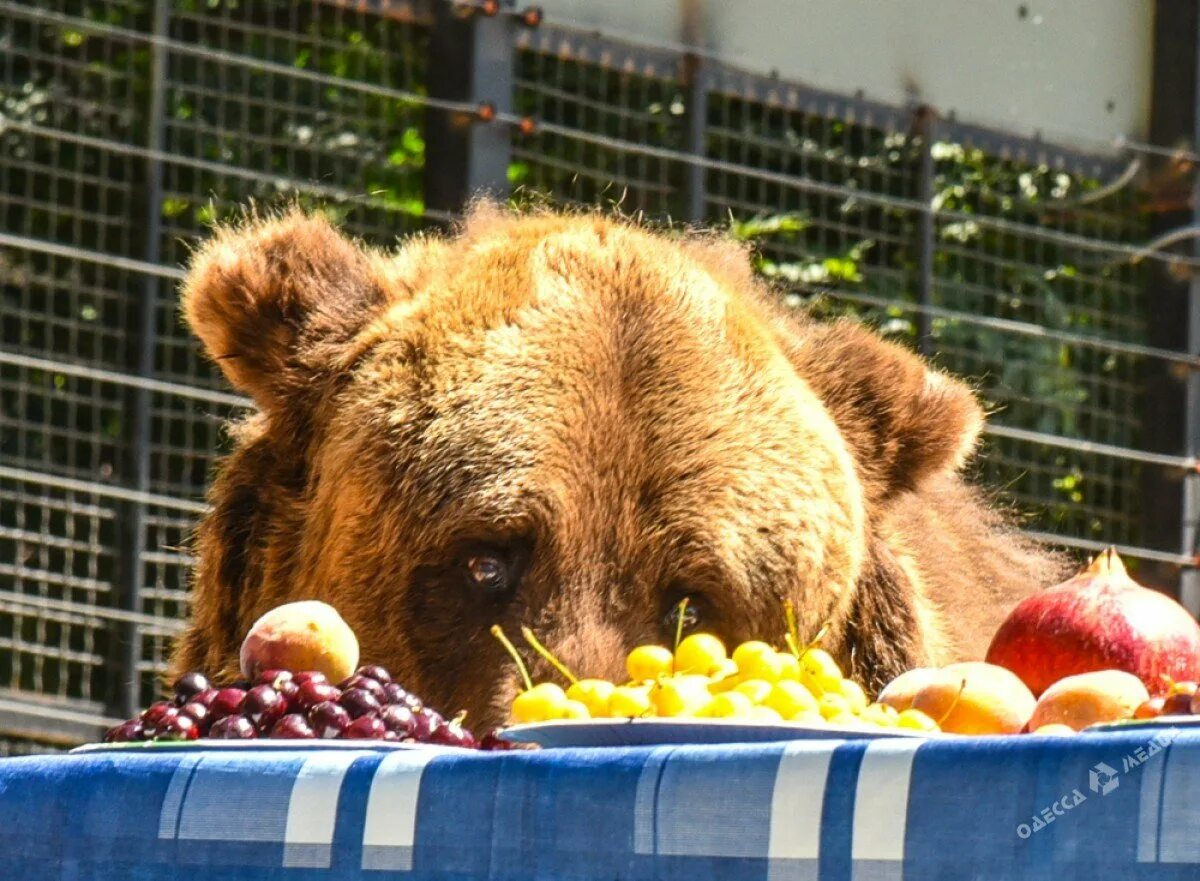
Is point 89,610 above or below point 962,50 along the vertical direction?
below

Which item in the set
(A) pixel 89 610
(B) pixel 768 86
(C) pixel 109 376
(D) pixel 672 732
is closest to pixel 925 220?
(B) pixel 768 86

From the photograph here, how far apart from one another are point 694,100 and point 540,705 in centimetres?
362

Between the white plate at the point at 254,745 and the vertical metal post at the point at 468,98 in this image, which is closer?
the white plate at the point at 254,745

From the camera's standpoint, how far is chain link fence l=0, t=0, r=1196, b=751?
214 inches

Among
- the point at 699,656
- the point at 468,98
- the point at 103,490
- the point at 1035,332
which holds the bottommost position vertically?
the point at 699,656

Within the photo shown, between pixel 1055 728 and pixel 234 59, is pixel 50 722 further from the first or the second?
pixel 1055 728

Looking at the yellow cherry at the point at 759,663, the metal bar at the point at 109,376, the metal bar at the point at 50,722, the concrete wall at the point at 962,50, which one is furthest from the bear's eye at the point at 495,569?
the concrete wall at the point at 962,50

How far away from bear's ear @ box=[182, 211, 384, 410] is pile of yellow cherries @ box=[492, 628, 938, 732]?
102cm

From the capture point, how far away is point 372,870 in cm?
178

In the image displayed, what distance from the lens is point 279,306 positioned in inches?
128

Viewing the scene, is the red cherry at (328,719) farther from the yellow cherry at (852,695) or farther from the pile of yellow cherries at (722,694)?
the yellow cherry at (852,695)

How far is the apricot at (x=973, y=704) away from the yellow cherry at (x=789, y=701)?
0.26 meters

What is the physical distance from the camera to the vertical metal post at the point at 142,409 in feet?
17.1

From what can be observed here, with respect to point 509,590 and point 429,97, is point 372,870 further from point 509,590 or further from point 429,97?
point 429,97
